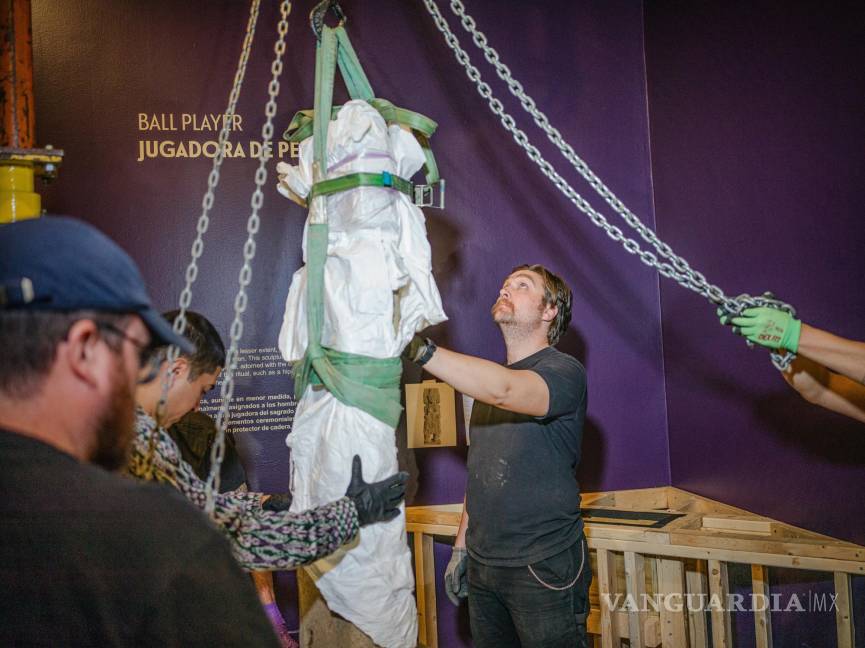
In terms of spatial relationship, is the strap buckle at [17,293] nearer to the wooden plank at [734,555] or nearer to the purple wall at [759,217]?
the wooden plank at [734,555]

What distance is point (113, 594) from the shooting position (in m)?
0.66

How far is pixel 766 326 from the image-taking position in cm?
151

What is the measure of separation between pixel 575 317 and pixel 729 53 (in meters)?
1.15

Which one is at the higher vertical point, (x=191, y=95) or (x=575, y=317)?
(x=191, y=95)

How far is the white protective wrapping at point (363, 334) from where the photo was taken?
4.60 feet

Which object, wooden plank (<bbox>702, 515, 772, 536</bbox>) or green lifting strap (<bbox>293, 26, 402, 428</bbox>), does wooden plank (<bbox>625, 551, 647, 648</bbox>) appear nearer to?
wooden plank (<bbox>702, 515, 772, 536</bbox>)

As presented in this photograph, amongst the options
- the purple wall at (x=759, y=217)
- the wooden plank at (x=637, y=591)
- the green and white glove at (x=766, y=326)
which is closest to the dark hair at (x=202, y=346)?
the green and white glove at (x=766, y=326)

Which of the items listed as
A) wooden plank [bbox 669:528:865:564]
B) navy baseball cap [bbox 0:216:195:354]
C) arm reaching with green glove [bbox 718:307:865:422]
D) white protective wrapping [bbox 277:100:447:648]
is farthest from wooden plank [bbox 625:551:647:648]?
navy baseball cap [bbox 0:216:195:354]

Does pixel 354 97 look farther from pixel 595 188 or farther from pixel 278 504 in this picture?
pixel 278 504

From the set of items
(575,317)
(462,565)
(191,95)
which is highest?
(191,95)

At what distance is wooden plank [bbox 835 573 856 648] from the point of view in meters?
2.00

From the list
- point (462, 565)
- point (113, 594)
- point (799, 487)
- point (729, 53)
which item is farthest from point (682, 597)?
point (113, 594)

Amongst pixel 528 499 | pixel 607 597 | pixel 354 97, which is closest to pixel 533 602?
pixel 528 499

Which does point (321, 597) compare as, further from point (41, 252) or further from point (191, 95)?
point (191, 95)
